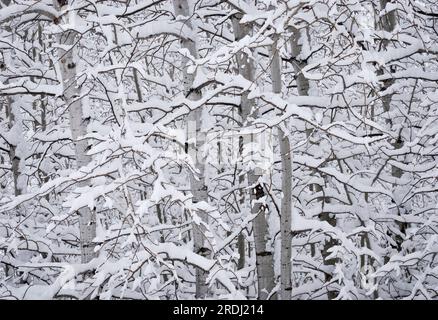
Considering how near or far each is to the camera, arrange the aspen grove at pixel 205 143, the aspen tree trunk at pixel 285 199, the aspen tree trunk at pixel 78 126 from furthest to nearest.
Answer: the aspen tree trunk at pixel 78 126 → the aspen tree trunk at pixel 285 199 → the aspen grove at pixel 205 143

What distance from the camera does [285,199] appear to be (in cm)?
409

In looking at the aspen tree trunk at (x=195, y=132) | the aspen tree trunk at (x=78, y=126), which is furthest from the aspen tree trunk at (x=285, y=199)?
the aspen tree trunk at (x=78, y=126)

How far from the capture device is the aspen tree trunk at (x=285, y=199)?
12.8 feet

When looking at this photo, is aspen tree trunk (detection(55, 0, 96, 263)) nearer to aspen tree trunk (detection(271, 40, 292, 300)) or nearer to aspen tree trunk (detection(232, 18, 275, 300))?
aspen tree trunk (detection(232, 18, 275, 300))

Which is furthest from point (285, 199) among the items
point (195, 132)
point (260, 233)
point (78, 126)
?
point (78, 126)

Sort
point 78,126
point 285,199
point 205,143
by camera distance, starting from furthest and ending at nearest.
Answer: point 78,126 < point 285,199 < point 205,143

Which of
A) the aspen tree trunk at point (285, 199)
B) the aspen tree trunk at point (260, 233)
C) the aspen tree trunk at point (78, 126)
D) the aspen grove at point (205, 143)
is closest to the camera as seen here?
the aspen grove at point (205, 143)

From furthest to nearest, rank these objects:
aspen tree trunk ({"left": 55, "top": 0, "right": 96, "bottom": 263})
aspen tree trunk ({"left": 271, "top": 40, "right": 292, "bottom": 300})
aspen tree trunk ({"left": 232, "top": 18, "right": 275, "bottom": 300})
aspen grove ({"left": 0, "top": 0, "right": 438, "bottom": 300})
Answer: aspen tree trunk ({"left": 232, "top": 18, "right": 275, "bottom": 300})
aspen tree trunk ({"left": 55, "top": 0, "right": 96, "bottom": 263})
aspen tree trunk ({"left": 271, "top": 40, "right": 292, "bottom": 300})
aspen grove ({"left": 0, "top": 0, "right": 438, "bottom": 300})

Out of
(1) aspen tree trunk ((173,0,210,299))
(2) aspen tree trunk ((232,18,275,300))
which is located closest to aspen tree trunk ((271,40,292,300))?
(2) aspen tree trunk ((232,18,275,300))

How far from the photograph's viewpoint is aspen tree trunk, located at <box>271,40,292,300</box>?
12.8 feet

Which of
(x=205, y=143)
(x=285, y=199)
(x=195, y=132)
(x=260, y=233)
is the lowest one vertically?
(x=260, y=233)

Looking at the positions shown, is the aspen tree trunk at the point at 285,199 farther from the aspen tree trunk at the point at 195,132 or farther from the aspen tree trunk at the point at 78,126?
the aspen tree trunk at the point at 78,126

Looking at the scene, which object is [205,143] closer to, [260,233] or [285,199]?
[285,199]

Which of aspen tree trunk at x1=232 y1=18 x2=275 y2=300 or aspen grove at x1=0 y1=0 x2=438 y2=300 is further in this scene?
aspen tree trunk at x1=232 y1=18 x2=275 y2=300
